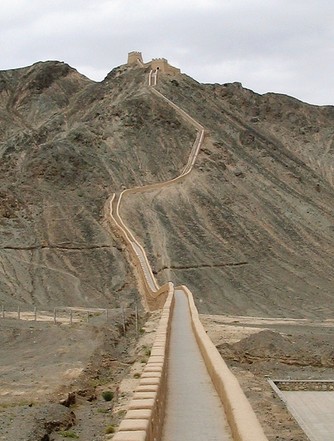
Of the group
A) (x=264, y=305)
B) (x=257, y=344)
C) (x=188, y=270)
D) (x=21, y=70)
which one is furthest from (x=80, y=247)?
(x=21, y=70)

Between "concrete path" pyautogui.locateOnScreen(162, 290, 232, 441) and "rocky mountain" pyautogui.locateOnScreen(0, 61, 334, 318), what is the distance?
1894cm

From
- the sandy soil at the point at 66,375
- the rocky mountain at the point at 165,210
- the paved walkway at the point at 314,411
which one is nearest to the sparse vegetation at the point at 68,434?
the sandy soil at the point at 66,375

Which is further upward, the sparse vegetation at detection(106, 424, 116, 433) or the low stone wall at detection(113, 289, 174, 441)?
the low stone wall at detection(113, 289, 174, 441)

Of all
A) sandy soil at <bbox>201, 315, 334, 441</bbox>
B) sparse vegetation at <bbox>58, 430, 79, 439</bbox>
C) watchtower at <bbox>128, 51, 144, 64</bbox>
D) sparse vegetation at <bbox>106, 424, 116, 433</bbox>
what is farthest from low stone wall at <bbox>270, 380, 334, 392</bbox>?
watchtower at <bbox>128, 51, 144, 64</bbox>

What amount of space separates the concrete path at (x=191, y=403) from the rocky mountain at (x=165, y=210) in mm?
18944

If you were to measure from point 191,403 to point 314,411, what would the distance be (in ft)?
17.7

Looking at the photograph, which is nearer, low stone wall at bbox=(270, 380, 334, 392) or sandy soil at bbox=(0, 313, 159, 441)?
sandy soil at bbox=(0, 313, 159, 441)

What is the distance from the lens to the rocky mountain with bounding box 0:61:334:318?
3725 cm

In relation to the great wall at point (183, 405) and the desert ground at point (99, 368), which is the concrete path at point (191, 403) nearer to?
the great wall at point (183, 405)

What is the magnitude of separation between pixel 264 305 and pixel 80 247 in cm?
1184

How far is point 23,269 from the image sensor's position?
36.0 m

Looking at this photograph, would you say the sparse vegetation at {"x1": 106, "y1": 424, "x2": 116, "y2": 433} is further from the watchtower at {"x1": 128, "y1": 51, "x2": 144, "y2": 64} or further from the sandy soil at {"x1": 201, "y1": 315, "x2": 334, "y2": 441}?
the watchtower at {"x1": 128, "y1": 51, "x2": 144, "y2": 64}

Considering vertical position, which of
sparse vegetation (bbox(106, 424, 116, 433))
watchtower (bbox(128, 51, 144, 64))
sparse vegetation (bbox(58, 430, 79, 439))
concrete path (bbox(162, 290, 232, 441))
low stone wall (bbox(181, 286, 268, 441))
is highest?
watchtower (bbox(128, 51, 144, 64))

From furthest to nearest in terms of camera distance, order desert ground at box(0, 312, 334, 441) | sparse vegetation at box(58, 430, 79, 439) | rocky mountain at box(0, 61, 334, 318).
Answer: rocky mountain at box(0, 61, 334, 318), desert ground at box(0, 312, 334, 441), sparse vegetation at box(58, 430, 79, 439)
